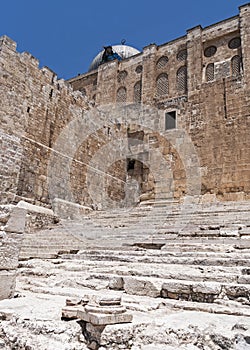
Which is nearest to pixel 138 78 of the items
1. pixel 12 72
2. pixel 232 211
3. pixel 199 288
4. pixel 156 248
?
pixel 12 72

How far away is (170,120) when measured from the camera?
16.3 m

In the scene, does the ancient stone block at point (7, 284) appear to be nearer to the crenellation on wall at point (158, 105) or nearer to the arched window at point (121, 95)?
the crenellation on wall at point (158, 105)

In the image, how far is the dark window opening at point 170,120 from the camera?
16045 mm

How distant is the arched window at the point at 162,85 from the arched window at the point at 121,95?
2.55 meters

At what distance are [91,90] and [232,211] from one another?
1726 centimetres

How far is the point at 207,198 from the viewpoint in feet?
43.6

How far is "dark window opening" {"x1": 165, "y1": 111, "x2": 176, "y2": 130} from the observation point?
16.0 m

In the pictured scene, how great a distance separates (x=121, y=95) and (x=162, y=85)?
323cm

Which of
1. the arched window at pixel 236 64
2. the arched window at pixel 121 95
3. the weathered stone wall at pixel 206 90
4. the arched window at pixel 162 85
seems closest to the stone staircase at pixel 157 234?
the weathered stone wall at pixel 206 90

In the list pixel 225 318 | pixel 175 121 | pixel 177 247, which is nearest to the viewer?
pixel 225 318

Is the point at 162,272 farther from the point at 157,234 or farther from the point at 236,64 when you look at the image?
the point at 236,64

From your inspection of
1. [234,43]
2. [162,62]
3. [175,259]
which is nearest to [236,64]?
[234,43]

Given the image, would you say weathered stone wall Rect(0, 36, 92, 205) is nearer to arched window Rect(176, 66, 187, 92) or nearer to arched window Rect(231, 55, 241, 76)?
arched window Rect(176, 66, 187, 92)

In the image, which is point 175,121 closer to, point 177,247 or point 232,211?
point 232,211
